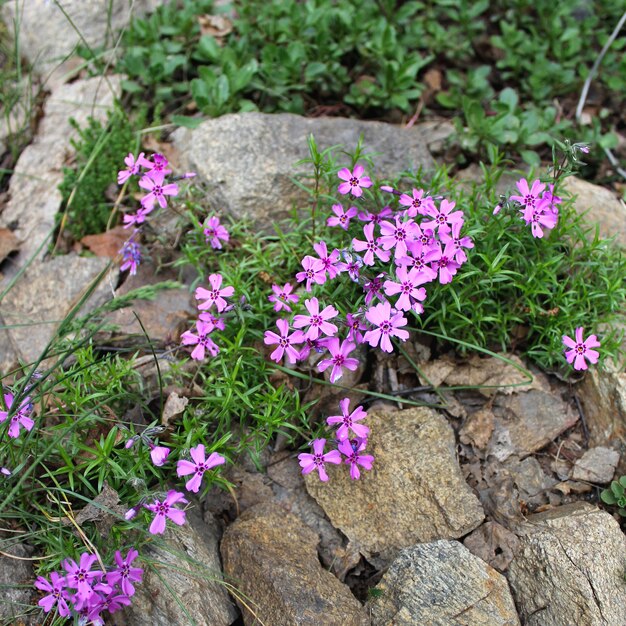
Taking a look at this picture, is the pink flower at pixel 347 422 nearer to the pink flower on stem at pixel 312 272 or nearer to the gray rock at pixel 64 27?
the pink flower on stem at pixel 312 272

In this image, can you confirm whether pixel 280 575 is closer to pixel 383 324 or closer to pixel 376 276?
pixel 383 324

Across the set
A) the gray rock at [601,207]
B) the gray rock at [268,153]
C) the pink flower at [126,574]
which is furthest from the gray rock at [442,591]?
the gray rock at [601,207]

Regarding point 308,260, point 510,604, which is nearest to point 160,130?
point 308,260

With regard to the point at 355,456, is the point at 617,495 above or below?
below

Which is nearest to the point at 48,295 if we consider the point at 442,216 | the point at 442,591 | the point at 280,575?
the point at 280,575

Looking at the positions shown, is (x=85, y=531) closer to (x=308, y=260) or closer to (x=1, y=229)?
(x=308, y=260)

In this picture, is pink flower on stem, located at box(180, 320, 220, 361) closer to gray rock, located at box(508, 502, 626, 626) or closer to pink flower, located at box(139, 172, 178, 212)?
pink flower, located at box(139, 172, 178, 212)
